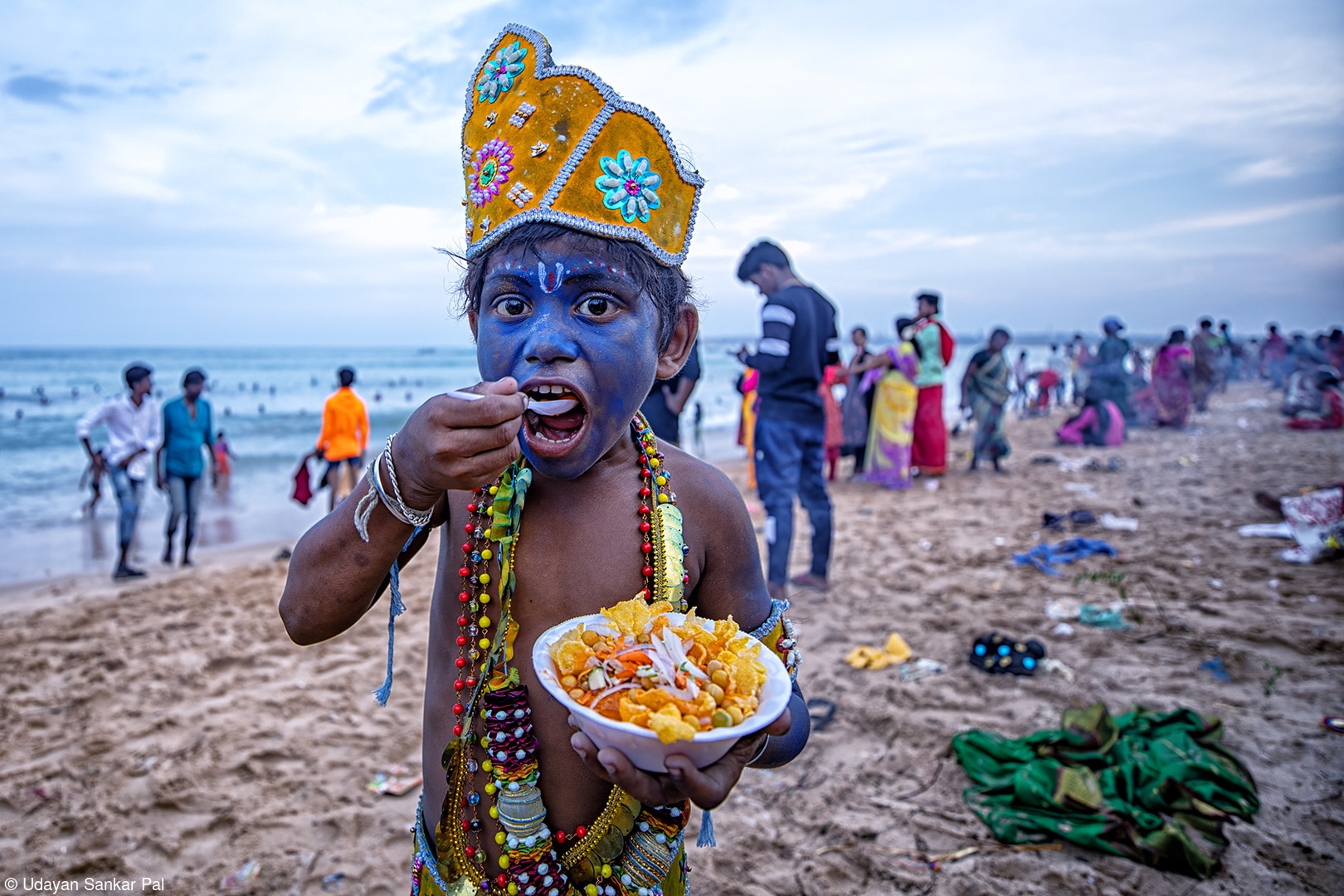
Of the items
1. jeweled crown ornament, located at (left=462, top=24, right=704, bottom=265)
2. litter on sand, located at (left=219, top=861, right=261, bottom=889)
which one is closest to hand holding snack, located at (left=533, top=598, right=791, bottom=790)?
jeweled crown ornament, located at (left=462, top=24, right=704, bottom=265)

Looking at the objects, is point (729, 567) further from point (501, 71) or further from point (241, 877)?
point (241, 877)

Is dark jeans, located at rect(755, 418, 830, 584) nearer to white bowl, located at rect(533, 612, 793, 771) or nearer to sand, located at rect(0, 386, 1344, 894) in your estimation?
sand, located at rect(0, 386, 1344, 894)

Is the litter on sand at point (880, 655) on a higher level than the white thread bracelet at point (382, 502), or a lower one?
lower

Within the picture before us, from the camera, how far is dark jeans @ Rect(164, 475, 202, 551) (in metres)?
8.45

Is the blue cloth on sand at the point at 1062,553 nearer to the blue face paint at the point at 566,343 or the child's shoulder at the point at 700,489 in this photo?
the child's shoulder at the point at 700,489

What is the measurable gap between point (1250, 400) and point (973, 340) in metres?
90.0

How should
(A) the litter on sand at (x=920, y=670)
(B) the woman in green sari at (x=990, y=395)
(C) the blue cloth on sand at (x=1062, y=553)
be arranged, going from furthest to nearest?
1. (B) the woman in green sari at (x=990, y=395)
2. (C) the blue cloth on sand at (x=1062, y=553)
3. (A) the litter on sand at (x=920, y=670)

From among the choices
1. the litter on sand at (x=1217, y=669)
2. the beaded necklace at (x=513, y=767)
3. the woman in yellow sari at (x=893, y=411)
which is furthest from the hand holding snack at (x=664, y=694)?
the woman in yellow sari at (x=893, y=411)

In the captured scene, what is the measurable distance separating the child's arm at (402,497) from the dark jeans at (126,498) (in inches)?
320

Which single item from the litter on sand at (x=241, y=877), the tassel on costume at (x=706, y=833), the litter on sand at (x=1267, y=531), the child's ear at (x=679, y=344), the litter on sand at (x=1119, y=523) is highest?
the child's ear at (x=679, y=344)

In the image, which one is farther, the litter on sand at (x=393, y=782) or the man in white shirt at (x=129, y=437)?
the man in white shirt at (x=129, y=437)

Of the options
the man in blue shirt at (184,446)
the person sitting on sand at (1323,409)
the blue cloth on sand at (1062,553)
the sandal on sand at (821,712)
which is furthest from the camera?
the person sitting on sand at (1323,409)

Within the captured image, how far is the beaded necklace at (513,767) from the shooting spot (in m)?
1.60

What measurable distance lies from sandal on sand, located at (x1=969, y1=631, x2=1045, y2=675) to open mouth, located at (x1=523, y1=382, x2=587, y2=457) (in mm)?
4364
